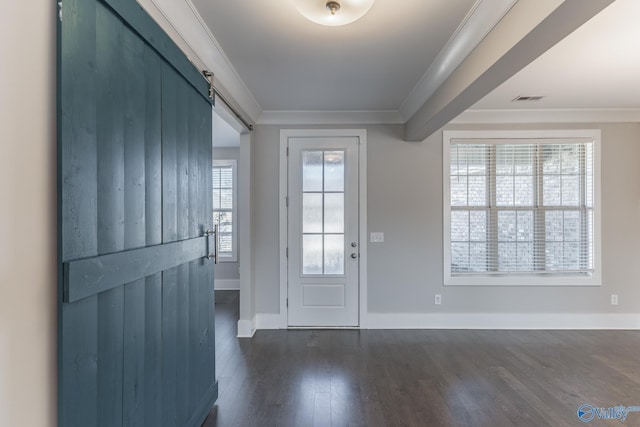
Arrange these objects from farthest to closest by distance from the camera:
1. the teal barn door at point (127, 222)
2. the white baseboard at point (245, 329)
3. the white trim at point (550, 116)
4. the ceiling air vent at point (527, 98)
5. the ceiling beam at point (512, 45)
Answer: the white trim at point (550, 116), the white baseboard at point (245, 329), the ceiling air vent at point (527, 98), the ceiling beam at point (512, 45), the teal barn door at point (127, 222)

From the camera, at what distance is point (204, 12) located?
1.91 meters

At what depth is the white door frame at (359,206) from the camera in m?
3.84

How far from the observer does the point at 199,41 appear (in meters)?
2.08

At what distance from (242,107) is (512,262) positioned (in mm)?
3517

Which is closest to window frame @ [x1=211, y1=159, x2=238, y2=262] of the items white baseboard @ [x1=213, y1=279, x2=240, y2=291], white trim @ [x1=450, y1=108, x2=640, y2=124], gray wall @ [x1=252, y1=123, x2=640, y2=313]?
white baseboard @ [x1=213, y1=279, x2=240, y2=291]

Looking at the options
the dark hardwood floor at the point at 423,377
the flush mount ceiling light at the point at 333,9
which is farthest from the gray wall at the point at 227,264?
the flush mount ceiling light at the point at 333,9

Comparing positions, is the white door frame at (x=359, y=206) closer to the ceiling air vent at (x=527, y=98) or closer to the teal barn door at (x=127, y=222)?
the ceiling air vent at (x=527, y=98)

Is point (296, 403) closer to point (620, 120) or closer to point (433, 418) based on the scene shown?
point (433, 418)

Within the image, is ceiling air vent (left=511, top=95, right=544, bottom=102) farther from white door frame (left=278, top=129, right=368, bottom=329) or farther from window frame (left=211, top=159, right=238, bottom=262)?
window frame (left=211, top=159, right=238, bottom=262)

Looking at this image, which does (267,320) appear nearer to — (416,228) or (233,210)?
(416,228)

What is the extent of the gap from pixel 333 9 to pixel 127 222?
52.7 inches

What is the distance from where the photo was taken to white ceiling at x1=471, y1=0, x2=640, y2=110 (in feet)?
6.86

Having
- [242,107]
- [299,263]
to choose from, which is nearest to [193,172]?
[242,107]

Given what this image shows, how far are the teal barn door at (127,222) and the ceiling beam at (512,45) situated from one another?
1761 mm
